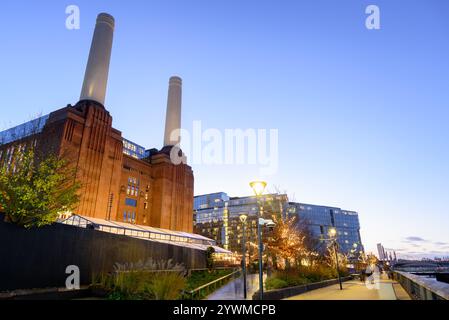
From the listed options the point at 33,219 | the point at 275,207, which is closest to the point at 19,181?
the point at 33,219

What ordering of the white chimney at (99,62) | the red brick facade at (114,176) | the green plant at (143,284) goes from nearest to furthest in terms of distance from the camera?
1. the green plant at (143,284)
2. the red brick facade at (114,176)
3. the white chimney at (99,62)

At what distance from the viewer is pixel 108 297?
11.8 metres

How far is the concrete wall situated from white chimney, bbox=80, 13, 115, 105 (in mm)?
59184

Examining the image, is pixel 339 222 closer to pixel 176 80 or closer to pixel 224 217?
pixel 224 217

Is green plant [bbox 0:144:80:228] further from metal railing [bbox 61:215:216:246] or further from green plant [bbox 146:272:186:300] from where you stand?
metal railing [bbox 61:215:216:246]

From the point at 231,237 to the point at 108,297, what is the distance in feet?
391

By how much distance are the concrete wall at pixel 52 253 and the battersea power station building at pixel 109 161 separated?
89.9ft

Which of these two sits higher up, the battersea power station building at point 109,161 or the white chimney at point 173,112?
the white chimney at point 173,112

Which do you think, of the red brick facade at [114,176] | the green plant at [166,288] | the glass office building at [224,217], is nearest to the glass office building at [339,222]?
the glass office building at [224,217]

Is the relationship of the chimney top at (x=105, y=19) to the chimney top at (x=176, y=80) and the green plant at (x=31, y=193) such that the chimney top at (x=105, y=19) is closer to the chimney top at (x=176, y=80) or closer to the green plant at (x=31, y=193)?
the chimney top at (x=176, y=80)

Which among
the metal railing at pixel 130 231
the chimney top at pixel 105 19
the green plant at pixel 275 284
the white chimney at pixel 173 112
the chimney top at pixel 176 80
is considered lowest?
the green plant at pixel 275 284

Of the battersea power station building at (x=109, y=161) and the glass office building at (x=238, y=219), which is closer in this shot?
the battersea power station building at (x=109, y=161)

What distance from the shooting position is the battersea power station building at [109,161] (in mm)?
50688
